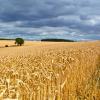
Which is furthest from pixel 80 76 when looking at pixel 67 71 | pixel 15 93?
pixel 15 93

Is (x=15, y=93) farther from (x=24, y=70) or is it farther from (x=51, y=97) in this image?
(x=24, y=70)

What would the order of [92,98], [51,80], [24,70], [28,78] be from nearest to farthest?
[28,78] < [51,80] < [24,70] < [92,98]

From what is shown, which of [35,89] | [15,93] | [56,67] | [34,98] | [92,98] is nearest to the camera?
[15,93]

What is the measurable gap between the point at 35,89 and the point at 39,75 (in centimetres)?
74

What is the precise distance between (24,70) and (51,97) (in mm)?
1395

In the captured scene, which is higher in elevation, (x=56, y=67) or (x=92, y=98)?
(x=56, y=67)

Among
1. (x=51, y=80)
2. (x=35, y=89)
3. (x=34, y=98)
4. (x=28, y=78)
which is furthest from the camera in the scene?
(x=51, y=80)

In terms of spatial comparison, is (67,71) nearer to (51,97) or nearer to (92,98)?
(92,98)

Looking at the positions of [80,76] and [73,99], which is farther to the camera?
[80,76]

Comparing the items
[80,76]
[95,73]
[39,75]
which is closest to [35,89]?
[39,75]

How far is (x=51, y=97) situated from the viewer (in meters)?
4.94

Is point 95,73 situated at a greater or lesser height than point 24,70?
lesser

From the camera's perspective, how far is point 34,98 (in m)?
4.36

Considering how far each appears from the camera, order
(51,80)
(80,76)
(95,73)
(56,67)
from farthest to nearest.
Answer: (95,73) < (80,76) < (56,67) < (51,80)
